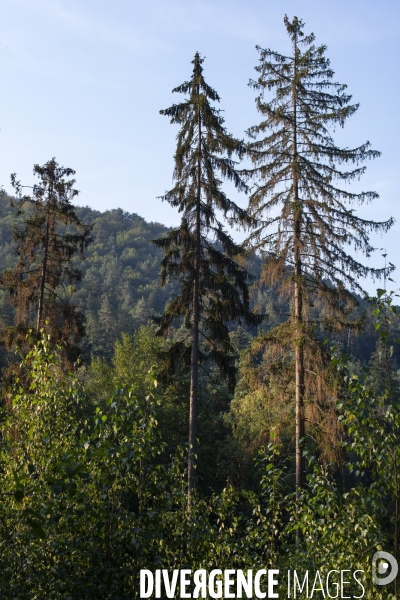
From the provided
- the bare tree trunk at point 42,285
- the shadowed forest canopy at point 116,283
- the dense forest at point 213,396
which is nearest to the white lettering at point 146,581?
the dense forest at point 213,396

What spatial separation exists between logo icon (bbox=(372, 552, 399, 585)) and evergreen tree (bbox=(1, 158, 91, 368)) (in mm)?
12969

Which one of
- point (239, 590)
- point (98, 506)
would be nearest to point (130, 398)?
point (98, 506)

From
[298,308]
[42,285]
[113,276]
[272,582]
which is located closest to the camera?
[272,582]

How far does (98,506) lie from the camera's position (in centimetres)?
604

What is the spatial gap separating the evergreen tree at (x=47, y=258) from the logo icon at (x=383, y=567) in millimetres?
12969

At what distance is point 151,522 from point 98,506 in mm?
572

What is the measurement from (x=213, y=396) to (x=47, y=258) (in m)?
27.8

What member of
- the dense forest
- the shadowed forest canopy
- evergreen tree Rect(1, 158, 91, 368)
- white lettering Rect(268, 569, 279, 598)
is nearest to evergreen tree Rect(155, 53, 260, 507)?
the dense forest

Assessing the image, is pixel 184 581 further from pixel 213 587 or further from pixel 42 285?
pixel 42 285

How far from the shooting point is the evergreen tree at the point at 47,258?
18422 millimetres

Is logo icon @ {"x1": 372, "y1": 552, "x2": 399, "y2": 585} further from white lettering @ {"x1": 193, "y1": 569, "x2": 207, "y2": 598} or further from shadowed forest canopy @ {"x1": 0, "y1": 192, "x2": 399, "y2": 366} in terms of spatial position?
shadowed forest canopy @ {"x1": 0, "y1": 192, "x2": 399, "y2": 366}

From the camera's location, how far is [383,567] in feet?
19.7

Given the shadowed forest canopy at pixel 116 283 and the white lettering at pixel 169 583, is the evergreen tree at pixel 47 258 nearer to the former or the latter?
the white lettering at pixel 169 583

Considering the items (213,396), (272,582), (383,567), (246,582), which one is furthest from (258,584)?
(213,396)
